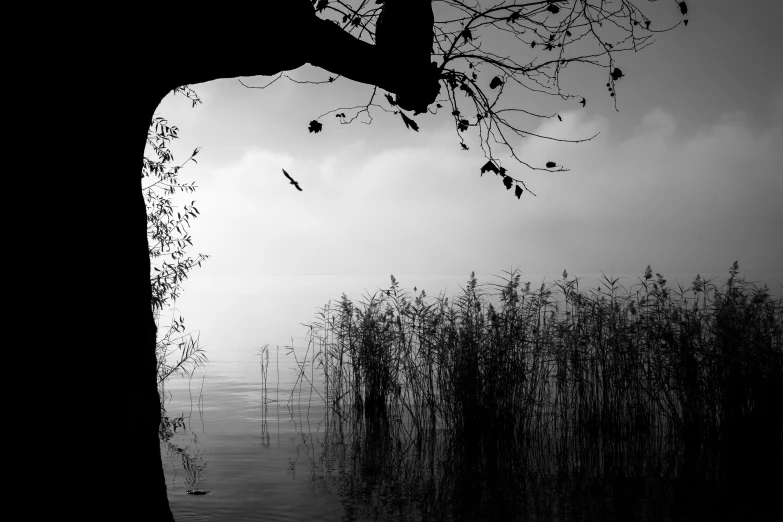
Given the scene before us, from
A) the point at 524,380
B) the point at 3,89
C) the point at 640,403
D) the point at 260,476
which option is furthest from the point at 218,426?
the point at 3,89

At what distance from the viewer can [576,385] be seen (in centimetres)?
789

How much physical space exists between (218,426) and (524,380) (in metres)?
4.63

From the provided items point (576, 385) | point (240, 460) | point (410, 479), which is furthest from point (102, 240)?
point (576, 385)

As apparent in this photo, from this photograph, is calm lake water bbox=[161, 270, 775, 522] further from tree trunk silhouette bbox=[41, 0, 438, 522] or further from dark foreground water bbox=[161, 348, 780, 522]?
tree trunk silhouette bbox=[41, 0, 438, 522]

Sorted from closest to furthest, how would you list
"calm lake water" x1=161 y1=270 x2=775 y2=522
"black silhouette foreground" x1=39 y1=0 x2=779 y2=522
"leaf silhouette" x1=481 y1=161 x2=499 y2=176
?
"black silhouette foreground" x1=39 y1=0 x2=779 y2=522 < "leaf silhouette" x1=481 y1=161 x2=499 y2=176 < "calm lake water" x1=161 y1=270 x2=775 y2=522

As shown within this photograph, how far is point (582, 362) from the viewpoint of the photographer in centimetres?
785

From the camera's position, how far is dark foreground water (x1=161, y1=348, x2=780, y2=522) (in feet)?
17.0

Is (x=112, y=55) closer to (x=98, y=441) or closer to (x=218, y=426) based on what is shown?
(x=98, y=441)

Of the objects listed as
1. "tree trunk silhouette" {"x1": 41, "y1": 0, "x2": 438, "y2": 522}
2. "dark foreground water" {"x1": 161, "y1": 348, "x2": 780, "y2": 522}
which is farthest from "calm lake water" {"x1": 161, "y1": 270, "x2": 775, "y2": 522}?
"tree trunk silhouette" {"x1": 41, "y1": 0, "x2": 438, "y2": 522}

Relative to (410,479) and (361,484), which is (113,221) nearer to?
(361,484)

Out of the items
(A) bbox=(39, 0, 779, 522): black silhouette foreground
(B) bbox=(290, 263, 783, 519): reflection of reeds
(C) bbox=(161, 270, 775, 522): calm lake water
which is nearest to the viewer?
(A) bbox=(39, 0, 779, 522): black silhouette foreground

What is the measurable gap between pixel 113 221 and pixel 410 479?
4338mm

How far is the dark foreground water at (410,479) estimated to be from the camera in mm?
5172

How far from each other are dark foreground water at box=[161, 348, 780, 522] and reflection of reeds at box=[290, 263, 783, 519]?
0.14ft
